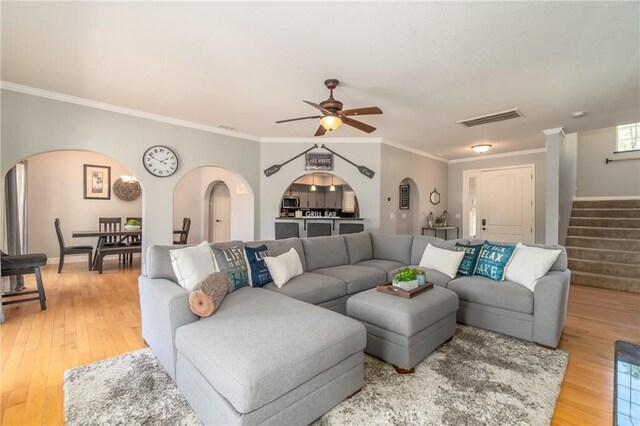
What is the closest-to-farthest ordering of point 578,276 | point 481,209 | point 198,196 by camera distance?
1. point 578,276
2. point 481,209
3. point 198,196

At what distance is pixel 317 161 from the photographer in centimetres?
576

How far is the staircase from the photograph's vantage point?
15.5 ft

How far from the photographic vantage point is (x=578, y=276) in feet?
16.3

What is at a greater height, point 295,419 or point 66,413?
point 295,419

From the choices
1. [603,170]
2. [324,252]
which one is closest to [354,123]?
[324,252]

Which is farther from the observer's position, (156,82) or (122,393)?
(156,82)

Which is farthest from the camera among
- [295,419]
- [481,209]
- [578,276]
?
A: [481,209]

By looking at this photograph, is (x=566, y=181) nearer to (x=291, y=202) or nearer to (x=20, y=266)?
(x=291, y=202)

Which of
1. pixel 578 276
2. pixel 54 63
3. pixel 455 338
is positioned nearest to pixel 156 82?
pixel 54 63

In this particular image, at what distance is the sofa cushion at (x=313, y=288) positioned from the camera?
2758mm

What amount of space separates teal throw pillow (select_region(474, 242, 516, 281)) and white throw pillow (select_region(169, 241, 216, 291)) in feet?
9.16

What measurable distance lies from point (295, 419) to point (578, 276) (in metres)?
5.68

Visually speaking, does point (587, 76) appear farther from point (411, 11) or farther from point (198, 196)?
point (198, 196)

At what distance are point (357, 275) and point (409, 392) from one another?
4.99 ft
